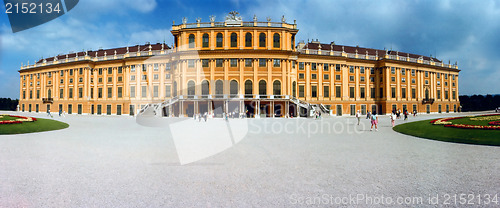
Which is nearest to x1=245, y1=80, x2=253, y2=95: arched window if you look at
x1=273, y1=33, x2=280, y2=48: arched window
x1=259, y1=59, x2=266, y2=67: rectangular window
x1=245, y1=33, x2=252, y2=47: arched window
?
x1=259, y1=59, x2=266, y2=67: rectangular window

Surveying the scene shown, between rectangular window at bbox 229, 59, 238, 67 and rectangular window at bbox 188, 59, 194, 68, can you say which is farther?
rectangular window at bbox 188, 59, 194, 68

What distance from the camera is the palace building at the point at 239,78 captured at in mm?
45375

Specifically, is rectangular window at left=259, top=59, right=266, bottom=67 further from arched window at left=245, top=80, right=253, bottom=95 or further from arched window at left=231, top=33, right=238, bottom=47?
arched window at left=231, top=33, right=238, bottom=47

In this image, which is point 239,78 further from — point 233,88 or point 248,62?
point 248,62

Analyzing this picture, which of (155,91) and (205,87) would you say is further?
(155,91)

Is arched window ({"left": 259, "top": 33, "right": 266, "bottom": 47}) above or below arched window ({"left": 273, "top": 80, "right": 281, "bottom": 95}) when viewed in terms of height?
above

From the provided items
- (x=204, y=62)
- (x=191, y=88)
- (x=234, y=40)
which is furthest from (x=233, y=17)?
(x=191, y=88)

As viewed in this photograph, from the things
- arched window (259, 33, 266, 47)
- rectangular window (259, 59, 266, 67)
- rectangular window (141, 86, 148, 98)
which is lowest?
→ rectangular window (141, 86, 148, 98)

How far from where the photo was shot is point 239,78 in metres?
45.3

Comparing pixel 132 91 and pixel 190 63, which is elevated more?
pixel 190 63

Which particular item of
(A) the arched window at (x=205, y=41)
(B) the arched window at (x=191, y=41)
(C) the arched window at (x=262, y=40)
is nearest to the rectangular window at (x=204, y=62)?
(A) the arched window at (x=205, y=41)

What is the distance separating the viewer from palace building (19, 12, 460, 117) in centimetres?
4538

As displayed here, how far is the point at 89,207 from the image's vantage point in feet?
16.0

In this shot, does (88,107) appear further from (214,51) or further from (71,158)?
(71,158)
